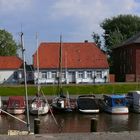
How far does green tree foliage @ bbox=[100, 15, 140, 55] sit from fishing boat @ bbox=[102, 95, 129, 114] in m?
70.7

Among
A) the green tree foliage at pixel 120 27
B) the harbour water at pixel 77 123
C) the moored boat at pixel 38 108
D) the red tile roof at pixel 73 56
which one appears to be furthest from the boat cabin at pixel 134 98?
the green tree foliage at pixel 120 27

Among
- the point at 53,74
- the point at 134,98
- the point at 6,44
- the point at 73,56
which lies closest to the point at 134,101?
A: the point at 134,98

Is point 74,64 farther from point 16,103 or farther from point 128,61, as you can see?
point 16,103

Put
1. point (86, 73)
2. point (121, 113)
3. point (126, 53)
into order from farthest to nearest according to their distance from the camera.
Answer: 1. point (126, 53)
2. point (86, 73)
3. point (121, 113)

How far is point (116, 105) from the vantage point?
50.5 metres

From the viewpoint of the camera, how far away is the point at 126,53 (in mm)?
97375

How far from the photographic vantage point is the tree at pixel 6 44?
122m

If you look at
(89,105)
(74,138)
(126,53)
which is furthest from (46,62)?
(74,138)

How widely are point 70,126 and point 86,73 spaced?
48.0 metres

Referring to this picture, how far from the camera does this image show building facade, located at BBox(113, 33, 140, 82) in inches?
3460

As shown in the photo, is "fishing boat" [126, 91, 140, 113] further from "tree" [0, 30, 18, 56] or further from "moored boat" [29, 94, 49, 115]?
"tree" [0, 30, 18, 56]

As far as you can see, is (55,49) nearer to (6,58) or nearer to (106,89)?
(6,58)

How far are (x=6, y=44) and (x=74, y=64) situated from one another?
3976cm

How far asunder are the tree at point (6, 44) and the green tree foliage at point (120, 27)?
2591 cm
